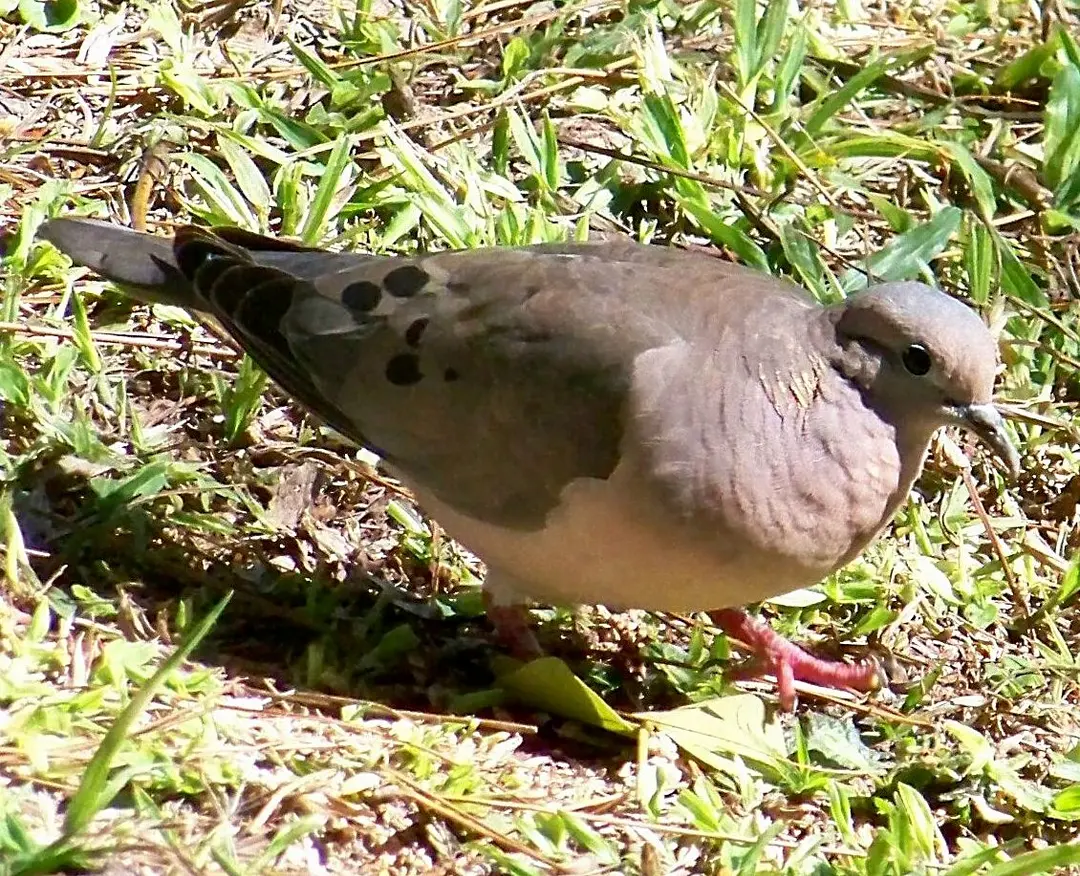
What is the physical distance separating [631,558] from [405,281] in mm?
815

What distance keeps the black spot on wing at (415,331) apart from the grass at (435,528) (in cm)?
51

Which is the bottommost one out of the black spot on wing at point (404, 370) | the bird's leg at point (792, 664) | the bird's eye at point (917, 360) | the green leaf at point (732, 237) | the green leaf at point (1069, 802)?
the green leaf at point (1069, 802)

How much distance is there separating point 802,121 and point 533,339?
1.73m

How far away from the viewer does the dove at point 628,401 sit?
3092mm

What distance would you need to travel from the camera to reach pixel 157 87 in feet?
14.6

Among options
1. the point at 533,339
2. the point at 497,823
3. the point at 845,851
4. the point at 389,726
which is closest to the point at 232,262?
the point at 533,339

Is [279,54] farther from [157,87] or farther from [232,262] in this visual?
[232,262]

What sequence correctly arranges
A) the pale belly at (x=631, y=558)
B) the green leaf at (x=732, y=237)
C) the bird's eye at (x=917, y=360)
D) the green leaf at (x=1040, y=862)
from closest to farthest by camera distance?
A: the green leaf at (x=1040, y=862) → the pale belly at (x=631, y=558) → the bird's eye at (x=917, y=360) → the green leaf at (x=732, y=237)

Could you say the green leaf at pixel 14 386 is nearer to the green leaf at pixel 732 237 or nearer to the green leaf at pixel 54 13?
the green leaf at pixel 54 13

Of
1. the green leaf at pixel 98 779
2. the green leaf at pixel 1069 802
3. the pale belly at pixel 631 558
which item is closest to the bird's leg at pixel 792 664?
the pale belly at pixel 631 558

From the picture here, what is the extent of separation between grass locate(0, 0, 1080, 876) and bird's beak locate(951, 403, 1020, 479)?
0.60m

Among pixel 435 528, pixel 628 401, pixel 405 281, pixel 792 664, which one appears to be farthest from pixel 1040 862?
pixel 405 281

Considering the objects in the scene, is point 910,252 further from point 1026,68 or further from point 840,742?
point 840,742

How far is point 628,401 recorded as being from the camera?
313cm
